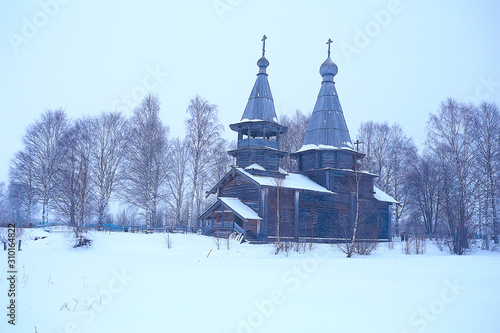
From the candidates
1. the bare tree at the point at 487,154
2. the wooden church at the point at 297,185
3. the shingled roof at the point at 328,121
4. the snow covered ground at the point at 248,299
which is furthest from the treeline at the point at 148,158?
the snow covered ground at the point at 248,299

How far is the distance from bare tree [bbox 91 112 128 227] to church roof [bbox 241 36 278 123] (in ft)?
31.9

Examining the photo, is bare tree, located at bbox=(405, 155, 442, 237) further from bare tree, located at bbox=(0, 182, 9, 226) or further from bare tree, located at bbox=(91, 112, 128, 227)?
bare tree, located at bbox=(0, 182, 9, 226)

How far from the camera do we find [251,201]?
23.3 m

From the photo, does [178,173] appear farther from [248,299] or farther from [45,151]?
[248,299]

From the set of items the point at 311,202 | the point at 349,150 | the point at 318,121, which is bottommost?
the point at 311,202

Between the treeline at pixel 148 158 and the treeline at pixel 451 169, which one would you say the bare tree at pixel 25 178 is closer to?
the treeline at pixel 148 158

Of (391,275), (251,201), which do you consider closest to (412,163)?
(251,201)

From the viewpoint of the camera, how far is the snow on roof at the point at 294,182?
2256 centimetres

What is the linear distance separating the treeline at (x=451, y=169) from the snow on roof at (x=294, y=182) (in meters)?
7.54

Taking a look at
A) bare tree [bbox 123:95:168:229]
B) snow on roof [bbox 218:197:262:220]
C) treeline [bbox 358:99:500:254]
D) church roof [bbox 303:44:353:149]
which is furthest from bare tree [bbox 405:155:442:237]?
bare tree [bbox 123:95:168:229]

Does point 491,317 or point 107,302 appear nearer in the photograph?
point 491,317

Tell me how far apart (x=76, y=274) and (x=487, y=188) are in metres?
25.5

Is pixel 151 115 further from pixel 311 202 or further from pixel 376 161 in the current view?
pixel 376 161

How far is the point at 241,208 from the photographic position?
22.3 meters
